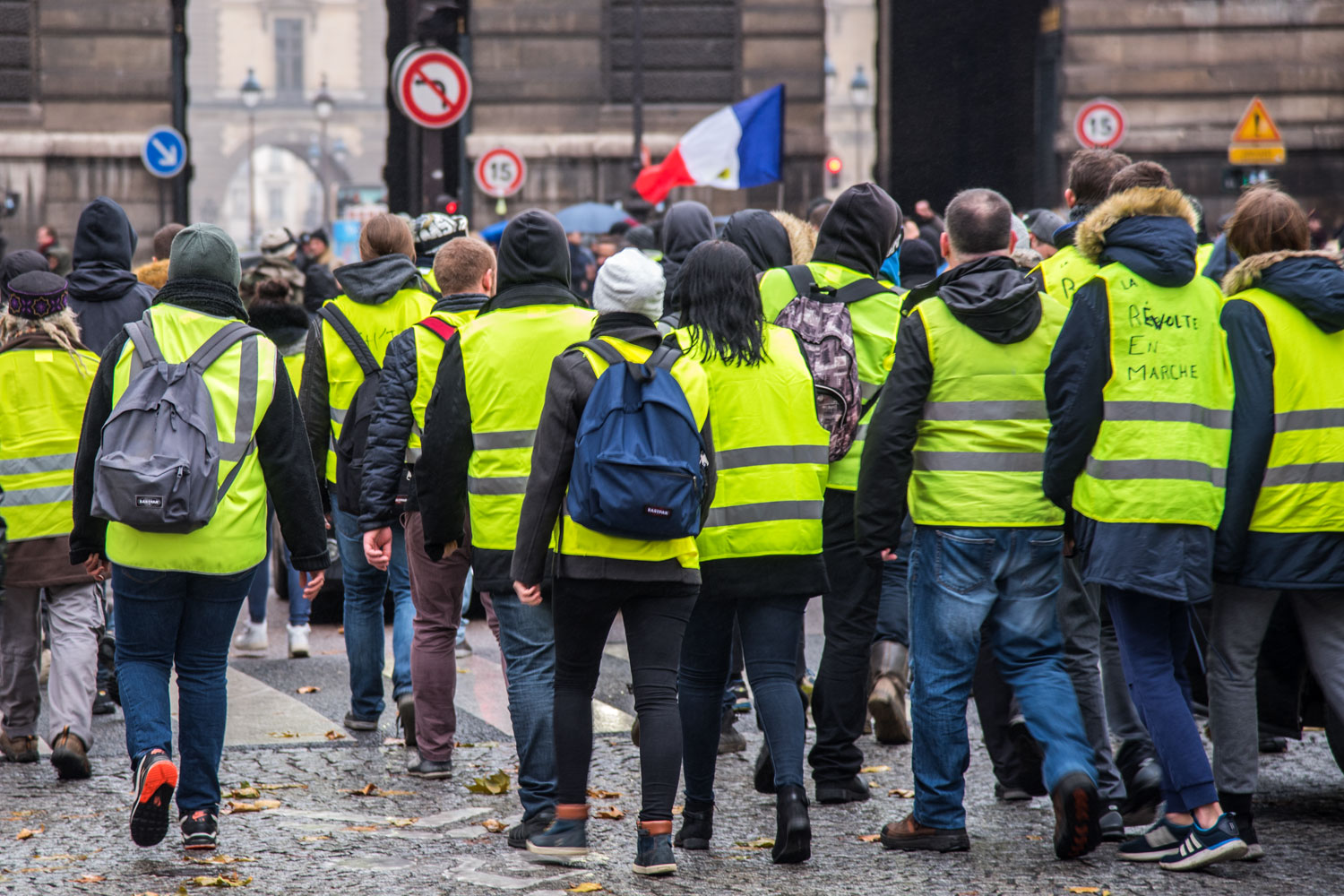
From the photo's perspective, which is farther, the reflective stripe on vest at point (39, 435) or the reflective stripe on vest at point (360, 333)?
the reflective stripe on vest at point (360, 333)

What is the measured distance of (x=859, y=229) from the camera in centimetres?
609

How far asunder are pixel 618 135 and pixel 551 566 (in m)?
18.4

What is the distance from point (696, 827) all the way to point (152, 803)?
5.42 feet

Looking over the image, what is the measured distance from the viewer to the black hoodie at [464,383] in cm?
548

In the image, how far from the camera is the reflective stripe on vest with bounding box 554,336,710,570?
488 cm

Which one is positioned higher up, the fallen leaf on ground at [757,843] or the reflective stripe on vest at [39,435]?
the reflective stripe on vest at [39,435]

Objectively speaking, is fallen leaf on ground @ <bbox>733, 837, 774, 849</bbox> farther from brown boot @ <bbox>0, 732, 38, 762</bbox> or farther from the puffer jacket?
brown boot @ <bbox>0, 732, 38, 762</bbox>

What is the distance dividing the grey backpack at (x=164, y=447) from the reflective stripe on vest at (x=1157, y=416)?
2658mm

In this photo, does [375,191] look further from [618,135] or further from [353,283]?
[353,283]

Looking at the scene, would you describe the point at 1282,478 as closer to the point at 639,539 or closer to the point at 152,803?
the point at 639,539

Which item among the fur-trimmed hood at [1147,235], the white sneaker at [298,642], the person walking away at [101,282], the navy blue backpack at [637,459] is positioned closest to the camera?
the navy blue backpack at [637,459]

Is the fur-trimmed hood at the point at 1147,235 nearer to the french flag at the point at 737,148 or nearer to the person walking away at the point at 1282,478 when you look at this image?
the person walking away at the point at 1282,478

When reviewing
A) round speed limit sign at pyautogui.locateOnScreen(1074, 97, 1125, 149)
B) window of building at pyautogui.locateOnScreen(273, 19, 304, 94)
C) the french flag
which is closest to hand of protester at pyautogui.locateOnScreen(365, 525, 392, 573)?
the french flag

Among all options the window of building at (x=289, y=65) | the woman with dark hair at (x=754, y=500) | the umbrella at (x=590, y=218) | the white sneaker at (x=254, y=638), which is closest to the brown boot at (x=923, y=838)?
the woman with dark hair at (x=754, y=500)
